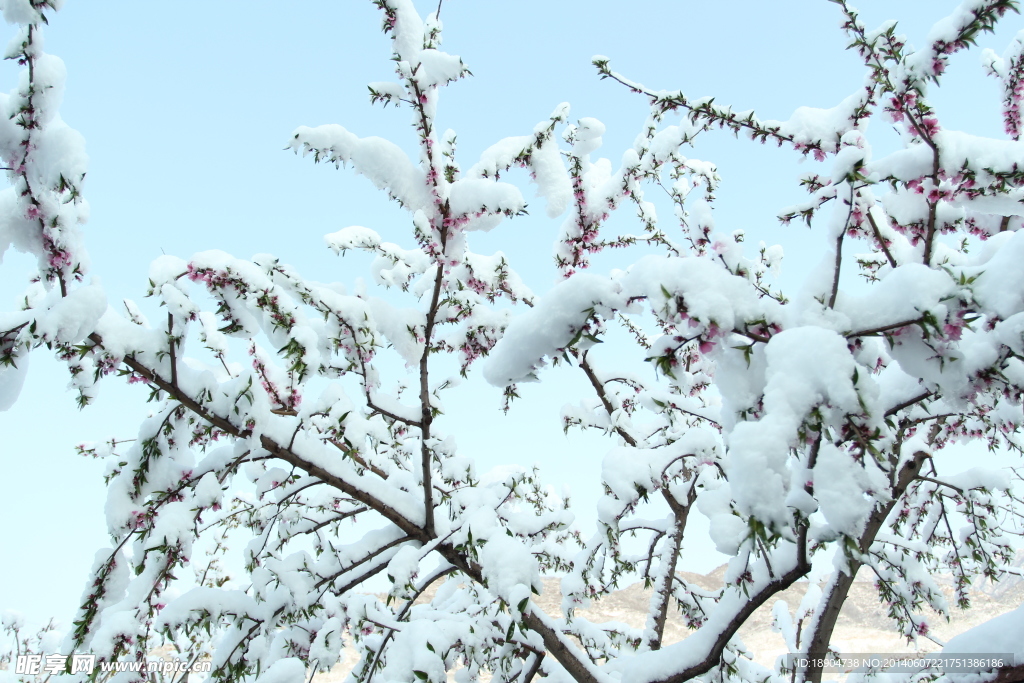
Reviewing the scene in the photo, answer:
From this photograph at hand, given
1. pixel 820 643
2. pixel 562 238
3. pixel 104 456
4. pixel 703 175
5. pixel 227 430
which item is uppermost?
pixel 703 175

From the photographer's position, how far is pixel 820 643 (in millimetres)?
3664

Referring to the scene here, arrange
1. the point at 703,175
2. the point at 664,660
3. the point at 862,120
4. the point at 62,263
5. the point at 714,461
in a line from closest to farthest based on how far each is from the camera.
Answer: the point at 664,660 < the point at 62,263 < the point at 862,120 < the point at 714,461 < the point at 703,175

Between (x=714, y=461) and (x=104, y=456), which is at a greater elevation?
(x=104, y=456)

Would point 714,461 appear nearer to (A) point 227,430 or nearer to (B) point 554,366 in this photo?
(B) point 554,366

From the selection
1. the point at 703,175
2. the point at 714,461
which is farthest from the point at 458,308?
the point at 703,175

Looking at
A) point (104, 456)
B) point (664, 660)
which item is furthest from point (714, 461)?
point (104, 456)

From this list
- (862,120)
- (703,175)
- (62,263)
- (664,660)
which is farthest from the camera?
(703,175)

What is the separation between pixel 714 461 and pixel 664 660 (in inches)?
52.4

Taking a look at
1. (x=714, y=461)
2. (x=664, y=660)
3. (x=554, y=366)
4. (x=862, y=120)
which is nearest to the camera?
(x=554, y=366)

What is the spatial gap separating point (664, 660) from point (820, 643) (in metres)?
2.46

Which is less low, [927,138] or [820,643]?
[927,138]

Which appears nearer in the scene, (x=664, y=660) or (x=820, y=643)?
(x=664, y=660)

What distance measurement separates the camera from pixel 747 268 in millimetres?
1851

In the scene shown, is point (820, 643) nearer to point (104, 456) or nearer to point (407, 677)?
point (407, 677)
